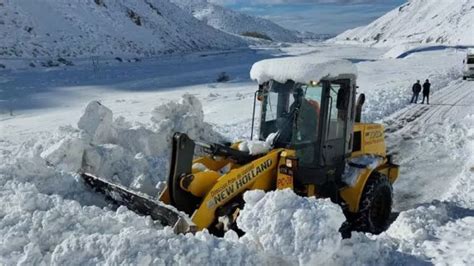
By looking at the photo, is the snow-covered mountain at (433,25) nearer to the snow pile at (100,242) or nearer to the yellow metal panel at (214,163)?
the yellow metal panel at (214,163)

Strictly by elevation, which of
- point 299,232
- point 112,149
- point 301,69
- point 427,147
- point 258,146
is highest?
point 301,69

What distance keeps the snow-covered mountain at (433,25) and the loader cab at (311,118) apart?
317 feet

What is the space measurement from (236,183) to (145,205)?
1099 millimetres

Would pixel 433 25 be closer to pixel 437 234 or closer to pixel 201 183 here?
pixel 437 234

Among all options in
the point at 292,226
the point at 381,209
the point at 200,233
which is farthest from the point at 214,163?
the point at 381,209

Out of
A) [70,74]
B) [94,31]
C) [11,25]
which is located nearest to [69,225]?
[70,74]

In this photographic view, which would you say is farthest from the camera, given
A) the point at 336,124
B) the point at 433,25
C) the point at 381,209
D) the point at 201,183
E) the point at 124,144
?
the point at 433,25

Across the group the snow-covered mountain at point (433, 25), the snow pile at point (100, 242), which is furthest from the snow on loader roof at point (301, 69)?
the snow-covered mountain at point (433, 25)

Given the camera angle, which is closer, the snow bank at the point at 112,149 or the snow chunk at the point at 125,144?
the snow bank at the point at 112,149

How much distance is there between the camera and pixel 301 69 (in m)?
7.02

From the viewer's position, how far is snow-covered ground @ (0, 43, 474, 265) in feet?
16.3

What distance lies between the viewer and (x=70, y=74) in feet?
111

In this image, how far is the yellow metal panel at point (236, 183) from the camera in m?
6.01

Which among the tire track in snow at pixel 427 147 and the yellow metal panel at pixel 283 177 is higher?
the yellow metal panel at pixel 283 177
